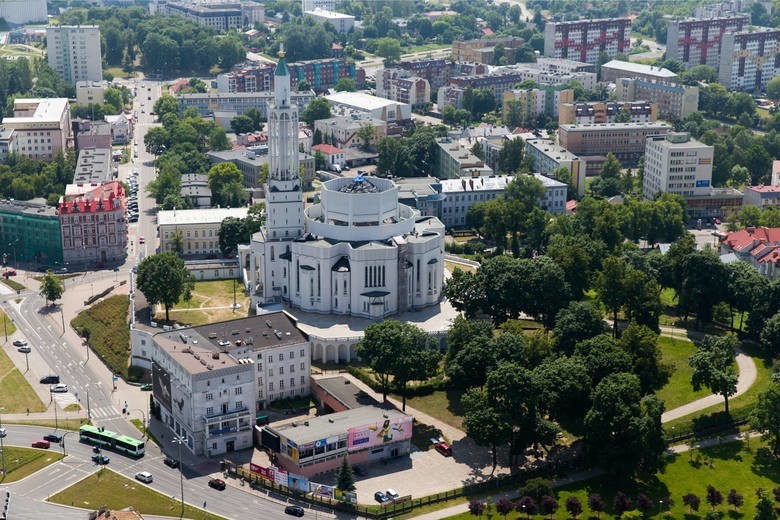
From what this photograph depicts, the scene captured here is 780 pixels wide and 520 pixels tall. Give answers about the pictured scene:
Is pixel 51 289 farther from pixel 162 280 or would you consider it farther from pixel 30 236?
pixel 30 236

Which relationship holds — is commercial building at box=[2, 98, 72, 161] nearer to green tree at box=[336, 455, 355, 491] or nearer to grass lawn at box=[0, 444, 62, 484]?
grass lawn at box=[0, 444, 62, 484]

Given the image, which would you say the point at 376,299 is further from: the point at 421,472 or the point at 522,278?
the point at 421,472

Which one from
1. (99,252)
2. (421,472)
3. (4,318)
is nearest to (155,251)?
(99,252)

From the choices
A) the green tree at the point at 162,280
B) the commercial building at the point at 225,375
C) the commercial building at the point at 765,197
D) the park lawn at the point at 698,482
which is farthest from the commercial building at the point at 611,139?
the park lawn at the point at 698,482

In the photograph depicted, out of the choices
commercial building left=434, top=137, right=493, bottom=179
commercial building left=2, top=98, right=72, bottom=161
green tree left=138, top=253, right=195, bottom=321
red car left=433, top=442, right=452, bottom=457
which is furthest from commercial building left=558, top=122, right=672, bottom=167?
red car left=433, top=442, right=452, bottom=457

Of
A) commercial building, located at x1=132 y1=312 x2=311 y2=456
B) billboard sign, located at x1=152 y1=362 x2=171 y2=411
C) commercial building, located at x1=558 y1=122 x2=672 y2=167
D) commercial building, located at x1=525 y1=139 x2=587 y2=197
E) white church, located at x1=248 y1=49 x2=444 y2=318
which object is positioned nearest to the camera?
commercial building, located at x1=132 y1=312 x2=311 y2=456

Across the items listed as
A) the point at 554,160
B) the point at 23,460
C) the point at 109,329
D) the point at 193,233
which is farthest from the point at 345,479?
the point at 554,160

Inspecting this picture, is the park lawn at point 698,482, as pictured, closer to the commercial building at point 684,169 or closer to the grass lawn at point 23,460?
the grass lawn at point 23,460
